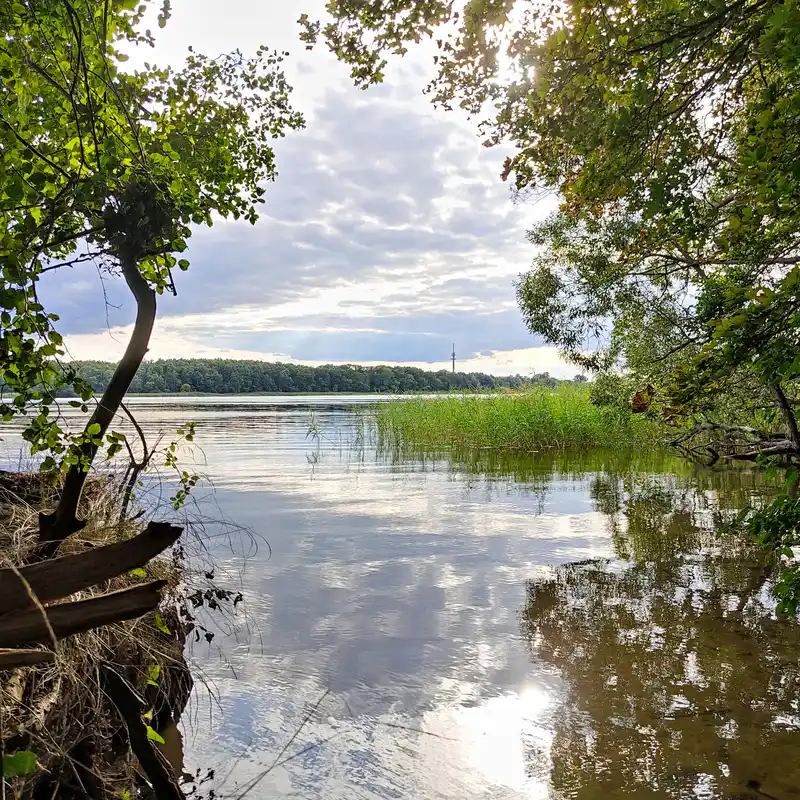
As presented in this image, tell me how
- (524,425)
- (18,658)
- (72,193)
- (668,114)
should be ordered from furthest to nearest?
(524,425), (668,114), (72,193), (18,658)

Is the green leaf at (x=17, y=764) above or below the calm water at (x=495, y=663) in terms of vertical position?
above

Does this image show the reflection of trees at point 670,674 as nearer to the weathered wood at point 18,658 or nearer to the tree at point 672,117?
the tree at point 672,117

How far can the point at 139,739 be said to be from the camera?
2947 mm

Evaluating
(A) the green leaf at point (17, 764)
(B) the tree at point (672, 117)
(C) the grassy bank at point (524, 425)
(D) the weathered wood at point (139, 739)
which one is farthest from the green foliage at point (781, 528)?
(C) the grassy bank at point (524, 425)

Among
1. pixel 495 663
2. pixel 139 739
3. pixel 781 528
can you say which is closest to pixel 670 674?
pixel 495 663

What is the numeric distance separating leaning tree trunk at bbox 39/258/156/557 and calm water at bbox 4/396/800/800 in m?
1.21

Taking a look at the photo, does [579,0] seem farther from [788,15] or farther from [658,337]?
[658,337]

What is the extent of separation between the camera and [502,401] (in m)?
20.5

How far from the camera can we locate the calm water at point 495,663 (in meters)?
3.33

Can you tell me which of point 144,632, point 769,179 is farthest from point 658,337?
point 144,632

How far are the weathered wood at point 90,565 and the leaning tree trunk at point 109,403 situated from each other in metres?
1.49

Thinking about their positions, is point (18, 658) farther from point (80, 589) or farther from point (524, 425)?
point (524, 425)

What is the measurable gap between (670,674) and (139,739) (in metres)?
3.24

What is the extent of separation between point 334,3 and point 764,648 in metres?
5.46
